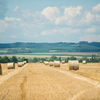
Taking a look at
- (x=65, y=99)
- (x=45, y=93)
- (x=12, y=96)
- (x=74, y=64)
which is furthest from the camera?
(x=74, y=64)

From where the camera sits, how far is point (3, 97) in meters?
11.3

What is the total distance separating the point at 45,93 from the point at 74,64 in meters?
22.6

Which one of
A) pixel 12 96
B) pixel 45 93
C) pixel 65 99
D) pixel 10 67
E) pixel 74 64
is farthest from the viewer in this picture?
pixel 10 67

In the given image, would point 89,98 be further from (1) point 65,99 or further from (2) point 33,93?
(2) point 33,93

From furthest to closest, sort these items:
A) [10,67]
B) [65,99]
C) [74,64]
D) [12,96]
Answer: [10,67] → [74,64] → [12,96] → [65,99]

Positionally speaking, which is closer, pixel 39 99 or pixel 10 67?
pixel 39 99

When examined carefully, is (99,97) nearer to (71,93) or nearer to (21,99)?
(71,93)

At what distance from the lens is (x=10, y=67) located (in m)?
46.2

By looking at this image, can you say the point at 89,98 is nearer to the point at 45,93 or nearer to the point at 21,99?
the point at 45,93

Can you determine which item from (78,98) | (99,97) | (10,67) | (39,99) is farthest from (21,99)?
(10,67)

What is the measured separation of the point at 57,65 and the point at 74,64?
14826 mm

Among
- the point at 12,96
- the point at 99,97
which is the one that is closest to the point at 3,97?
the point at 12,96

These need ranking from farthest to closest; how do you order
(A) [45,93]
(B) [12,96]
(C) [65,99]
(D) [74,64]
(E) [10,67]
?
(E) [10,67] → (D) [74,64] → (A) [45,93] → (B) [12,96] → (C) [65,99]

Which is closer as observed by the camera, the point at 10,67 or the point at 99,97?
Answer: the point at 99,97
